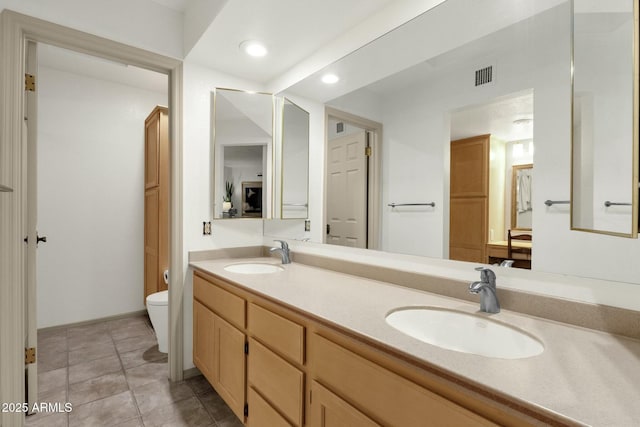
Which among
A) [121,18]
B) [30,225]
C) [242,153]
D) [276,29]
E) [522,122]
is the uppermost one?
[121,18]

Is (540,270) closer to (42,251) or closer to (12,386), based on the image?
(12,386)

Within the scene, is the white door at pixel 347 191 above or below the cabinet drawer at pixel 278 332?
above

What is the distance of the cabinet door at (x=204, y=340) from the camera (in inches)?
72.5

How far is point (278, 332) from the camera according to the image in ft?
4.12

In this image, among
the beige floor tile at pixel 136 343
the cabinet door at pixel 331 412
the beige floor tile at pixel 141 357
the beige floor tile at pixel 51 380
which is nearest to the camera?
the cabinet door at pixel 331 412

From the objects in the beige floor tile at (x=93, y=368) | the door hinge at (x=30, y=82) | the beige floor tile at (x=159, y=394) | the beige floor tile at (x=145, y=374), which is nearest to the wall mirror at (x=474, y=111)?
Result: the beige floor tile at (x=159, y=394)

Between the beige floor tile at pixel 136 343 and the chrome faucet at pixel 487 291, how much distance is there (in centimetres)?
271

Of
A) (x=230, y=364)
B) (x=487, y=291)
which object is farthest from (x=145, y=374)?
(x=487, y=291)

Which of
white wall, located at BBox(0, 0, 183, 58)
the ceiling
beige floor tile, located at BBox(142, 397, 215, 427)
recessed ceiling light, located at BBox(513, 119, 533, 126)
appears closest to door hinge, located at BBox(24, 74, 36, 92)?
white wall, located at BBox(0, 0, 183, 58)

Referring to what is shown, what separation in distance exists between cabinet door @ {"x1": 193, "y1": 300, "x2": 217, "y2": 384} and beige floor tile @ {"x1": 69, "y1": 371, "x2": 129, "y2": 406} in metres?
0.51

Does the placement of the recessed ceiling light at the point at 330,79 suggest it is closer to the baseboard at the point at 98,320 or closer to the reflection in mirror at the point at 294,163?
the reflection in mirror at the point at 294,163

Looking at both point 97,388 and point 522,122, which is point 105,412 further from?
point 522,122

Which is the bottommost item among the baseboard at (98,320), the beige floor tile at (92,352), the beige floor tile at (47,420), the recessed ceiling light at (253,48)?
the beige floor tile at (47,420)

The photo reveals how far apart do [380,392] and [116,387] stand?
2058 millimetres
